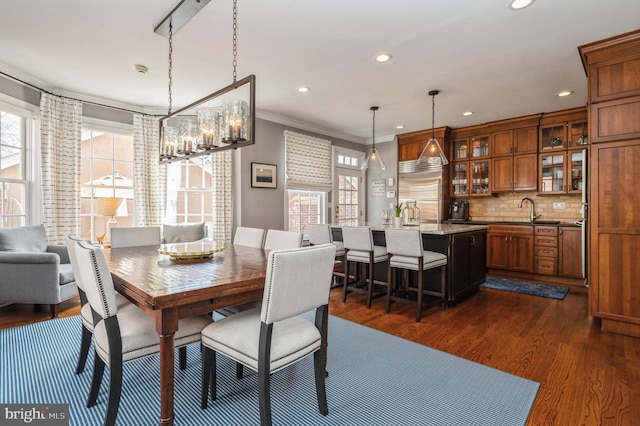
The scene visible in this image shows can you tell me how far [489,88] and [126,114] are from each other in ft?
15.9

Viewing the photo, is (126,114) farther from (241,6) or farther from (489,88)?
(489,88)

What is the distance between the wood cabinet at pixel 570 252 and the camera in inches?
184

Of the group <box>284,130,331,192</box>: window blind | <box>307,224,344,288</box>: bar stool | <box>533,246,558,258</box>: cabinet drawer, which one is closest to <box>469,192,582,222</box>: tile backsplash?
<box>533,246,558,258</box>: cabinet drawer

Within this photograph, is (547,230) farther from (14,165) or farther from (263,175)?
(14,165)

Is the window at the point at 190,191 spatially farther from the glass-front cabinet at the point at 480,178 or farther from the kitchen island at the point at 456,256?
the glass-front cabinet at the point at 480,178

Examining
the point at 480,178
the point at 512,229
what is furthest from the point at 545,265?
the point at 480,178

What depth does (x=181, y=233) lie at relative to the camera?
452cm

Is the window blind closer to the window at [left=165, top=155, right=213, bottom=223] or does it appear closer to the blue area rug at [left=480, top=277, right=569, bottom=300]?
the window at [left=165, top=155, right=213, bottom=223]

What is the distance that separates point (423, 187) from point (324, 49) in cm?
383

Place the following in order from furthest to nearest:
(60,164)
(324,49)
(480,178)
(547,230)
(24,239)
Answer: (480,178)
(547,230)
(60,164)
(24,239)
(324,49)

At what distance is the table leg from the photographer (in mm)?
1439

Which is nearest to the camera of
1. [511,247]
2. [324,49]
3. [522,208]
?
[324,49]

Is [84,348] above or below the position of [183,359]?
above

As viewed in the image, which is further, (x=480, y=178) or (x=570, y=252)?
(x=480, y=178)
